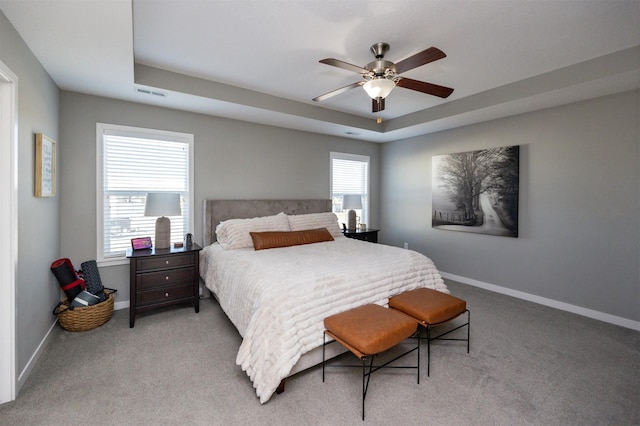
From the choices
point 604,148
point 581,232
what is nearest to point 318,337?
point 581,232

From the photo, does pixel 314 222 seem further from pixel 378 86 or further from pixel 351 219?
pixel 378 86

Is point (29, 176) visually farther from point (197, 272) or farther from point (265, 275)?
point (265, 275)

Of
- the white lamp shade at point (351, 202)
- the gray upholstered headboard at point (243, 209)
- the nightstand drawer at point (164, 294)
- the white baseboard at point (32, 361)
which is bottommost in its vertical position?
the white baseboard at point (32, 361)

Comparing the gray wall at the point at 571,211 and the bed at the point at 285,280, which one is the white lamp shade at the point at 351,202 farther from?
the gray wall at the point at 571,211

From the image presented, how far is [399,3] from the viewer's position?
198 cm

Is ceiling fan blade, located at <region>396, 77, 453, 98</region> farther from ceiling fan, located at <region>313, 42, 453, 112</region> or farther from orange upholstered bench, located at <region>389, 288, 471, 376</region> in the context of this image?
orange upholstered bench, located at <region>389, 288, 471, 376</region>

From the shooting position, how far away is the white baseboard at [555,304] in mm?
3066

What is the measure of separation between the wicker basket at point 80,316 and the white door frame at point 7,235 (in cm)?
95

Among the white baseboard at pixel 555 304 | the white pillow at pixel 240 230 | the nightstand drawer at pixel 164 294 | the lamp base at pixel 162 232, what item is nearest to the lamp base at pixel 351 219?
the white pillow at pixel 240 230

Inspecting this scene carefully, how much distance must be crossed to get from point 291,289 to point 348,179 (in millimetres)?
3663

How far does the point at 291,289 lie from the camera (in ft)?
6.89

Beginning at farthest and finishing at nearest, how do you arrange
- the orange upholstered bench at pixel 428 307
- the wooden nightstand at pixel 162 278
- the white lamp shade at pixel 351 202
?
the white lamp shade at pixel 351 202, the wooden nightstand at pixel 162 278, the orange upholstered bench at pixel 428 307

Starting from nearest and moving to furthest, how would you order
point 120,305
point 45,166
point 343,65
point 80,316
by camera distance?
point 343,65, point 45,166, point 80,316, point 120,305

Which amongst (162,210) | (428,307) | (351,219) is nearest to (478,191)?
(351,219)
